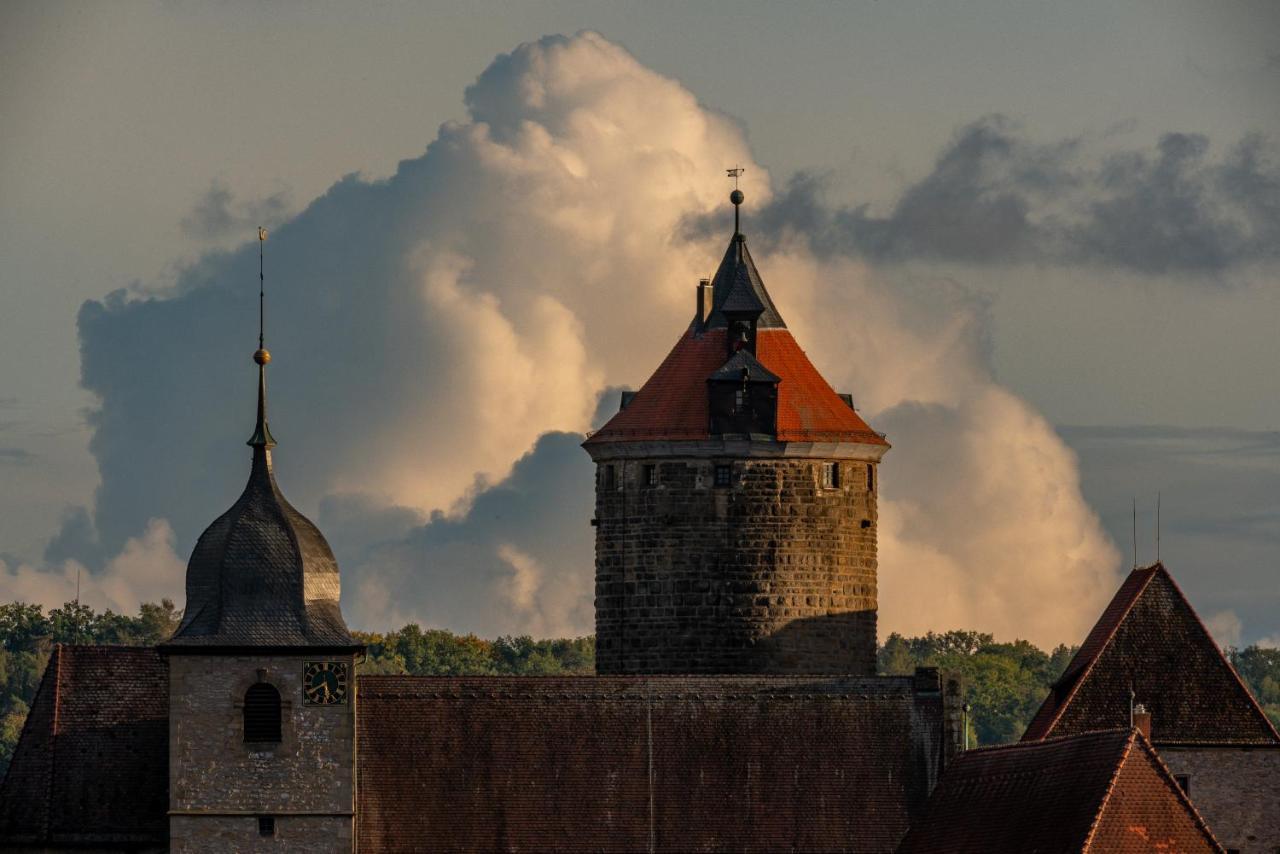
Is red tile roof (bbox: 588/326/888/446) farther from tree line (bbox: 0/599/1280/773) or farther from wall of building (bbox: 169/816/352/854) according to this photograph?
tree line (bbox: 0/599/1280/773)

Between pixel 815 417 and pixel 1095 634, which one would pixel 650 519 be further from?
pixel 1095 634

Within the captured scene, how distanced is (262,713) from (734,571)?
493 inches

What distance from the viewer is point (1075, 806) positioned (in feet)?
238

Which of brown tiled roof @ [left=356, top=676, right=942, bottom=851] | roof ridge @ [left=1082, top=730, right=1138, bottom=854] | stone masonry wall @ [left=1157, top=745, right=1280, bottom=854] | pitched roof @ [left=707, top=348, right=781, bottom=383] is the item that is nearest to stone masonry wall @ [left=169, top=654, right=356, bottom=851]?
brown tiled roof @ [left=356, top=676, right=942, bottom=851]

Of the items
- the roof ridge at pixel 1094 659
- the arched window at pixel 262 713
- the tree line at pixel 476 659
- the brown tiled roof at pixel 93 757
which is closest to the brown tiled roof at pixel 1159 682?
the roof ridge at pixel 1094 659

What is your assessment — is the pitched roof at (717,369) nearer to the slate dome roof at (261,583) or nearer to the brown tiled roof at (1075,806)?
the slate dome roof at (261,583)

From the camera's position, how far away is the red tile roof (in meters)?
95.1

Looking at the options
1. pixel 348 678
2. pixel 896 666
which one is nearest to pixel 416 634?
pixel 896 666

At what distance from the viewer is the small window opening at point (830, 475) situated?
94.9m

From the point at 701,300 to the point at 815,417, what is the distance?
425 centimetres

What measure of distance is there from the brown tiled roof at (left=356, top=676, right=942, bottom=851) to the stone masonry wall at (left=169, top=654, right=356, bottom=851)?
1425 millimetres

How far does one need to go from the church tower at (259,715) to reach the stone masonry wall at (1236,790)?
49.1 ft

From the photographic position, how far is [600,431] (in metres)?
95.9

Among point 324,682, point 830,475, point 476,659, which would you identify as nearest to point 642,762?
point 324,682
